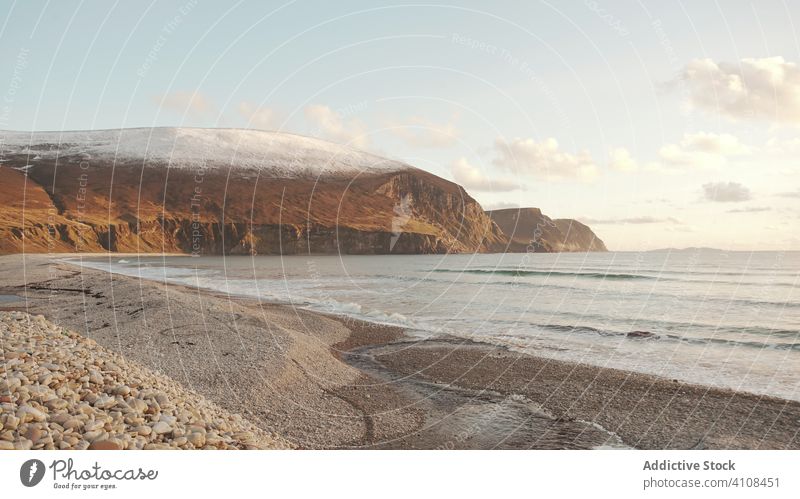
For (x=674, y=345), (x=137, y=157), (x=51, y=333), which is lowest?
(x=674, y=345)

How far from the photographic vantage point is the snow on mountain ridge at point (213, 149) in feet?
351

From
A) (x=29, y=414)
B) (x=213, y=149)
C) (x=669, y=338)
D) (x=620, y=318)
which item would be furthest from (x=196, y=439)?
(x=213, y=149)

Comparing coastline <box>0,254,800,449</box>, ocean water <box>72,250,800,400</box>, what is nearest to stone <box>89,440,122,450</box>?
coastline <box>0,254,800,449</box>

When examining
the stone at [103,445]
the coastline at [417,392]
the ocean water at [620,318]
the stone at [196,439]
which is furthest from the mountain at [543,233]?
the stone at [103,445]

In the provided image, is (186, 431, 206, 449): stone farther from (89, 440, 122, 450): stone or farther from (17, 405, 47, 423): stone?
(17, 405, 47, 423): stone

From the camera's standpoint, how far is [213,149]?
110 meters

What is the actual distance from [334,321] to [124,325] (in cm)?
795

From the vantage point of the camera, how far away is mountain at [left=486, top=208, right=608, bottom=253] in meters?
128

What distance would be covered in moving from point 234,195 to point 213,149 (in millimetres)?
11698

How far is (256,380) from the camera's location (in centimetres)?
1009

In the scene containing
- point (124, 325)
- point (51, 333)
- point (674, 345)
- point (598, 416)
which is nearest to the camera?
point (598, 416)

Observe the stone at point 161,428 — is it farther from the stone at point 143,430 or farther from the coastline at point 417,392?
the coastline at point 417,392
